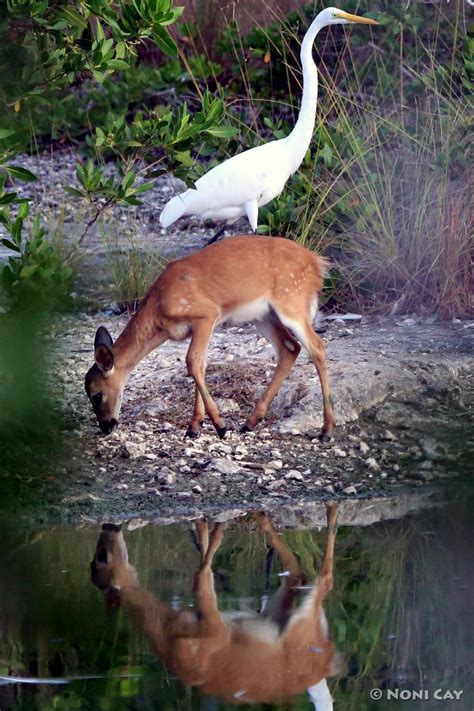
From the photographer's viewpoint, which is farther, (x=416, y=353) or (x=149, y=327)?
(x=416, y=353)

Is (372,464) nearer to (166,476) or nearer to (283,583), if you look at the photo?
(166,476)

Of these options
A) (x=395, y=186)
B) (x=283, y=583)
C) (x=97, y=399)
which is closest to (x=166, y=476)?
(x=97, y=399)

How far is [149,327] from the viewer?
7.92 meters

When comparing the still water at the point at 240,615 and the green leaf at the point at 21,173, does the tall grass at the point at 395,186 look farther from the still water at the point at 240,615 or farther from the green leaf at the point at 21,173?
the green leaf at the point at 21,173

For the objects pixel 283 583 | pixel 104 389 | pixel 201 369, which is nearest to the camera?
pixel 283 583

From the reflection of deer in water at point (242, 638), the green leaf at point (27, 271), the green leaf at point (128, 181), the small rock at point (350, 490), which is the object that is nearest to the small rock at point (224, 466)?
the small rock at point (350, 490)

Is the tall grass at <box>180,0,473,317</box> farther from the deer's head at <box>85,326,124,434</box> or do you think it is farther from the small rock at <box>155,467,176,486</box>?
the small rock at <box>155,467,176,486</box>

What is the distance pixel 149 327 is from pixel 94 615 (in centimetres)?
294

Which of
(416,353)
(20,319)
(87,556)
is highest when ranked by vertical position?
(20,319)

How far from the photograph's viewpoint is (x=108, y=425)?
774 cm

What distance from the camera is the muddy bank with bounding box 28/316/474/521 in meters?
7.02

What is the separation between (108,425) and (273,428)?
101cm

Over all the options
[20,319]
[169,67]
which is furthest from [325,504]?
[169,67]

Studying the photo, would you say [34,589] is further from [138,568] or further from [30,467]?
[30,467]
